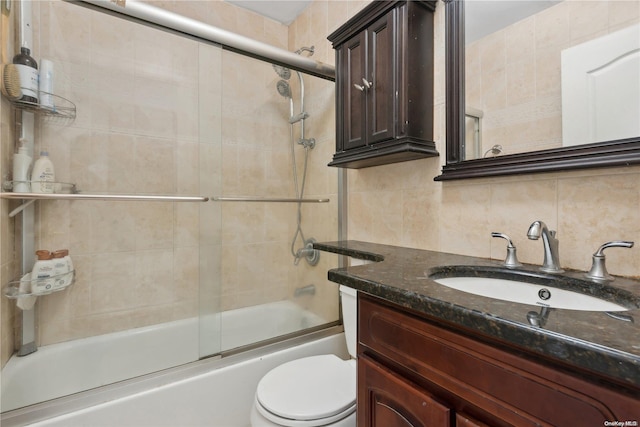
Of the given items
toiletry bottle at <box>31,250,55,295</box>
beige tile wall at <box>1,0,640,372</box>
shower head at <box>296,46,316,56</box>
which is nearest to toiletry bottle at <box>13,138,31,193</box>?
beige tile wall at <box>1,0,640,372</box>

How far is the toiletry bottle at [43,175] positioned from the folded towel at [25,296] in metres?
0.37

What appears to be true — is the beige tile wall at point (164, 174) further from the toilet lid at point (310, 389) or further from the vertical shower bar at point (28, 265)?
the toilet lid at point (310, 389)

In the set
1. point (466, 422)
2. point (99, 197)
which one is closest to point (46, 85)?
point (99, 197)

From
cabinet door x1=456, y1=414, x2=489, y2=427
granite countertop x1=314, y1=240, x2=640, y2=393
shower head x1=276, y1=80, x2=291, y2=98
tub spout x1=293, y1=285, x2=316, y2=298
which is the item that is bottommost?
tub spout x1=293, y1=285, x2=316, y2=298

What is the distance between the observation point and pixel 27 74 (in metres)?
1.19

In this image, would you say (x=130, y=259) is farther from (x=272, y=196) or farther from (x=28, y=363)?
(x=272, y=196)

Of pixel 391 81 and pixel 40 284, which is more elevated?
pixel 391 81

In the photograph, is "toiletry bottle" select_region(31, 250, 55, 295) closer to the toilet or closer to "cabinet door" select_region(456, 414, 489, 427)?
the toilet

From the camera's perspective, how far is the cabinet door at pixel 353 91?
129 centimetres

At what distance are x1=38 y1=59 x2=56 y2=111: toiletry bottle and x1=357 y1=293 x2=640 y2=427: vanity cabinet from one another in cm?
154

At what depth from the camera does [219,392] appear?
1.29m

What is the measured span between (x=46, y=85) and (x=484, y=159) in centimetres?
179

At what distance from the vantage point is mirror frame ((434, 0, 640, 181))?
0.75 m

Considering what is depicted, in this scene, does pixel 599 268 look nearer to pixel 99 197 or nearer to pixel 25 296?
pixel 99 197
